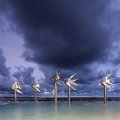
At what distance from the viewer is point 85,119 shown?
5903 centimetres

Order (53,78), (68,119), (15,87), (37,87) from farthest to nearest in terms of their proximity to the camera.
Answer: (37,87)
(15,87)
(53,78)
(68,119)

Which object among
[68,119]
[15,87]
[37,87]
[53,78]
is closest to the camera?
[68,119]

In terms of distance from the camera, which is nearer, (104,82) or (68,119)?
(68,119)

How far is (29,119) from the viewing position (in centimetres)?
5906

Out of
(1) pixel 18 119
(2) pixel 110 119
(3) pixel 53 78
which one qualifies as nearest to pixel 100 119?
(2) pixel 110 119

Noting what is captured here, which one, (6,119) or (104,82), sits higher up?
(104,82)

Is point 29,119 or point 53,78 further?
point 53,78

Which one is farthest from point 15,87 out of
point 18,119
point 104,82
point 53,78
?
point 18,119

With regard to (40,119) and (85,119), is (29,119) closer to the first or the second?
(40,119)

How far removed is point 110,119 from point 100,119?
1909 millimetres

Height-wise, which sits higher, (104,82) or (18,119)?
(104,82)

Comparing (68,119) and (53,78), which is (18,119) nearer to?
(68,119)

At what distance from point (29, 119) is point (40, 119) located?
2.16m

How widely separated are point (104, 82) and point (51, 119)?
3214 inches
